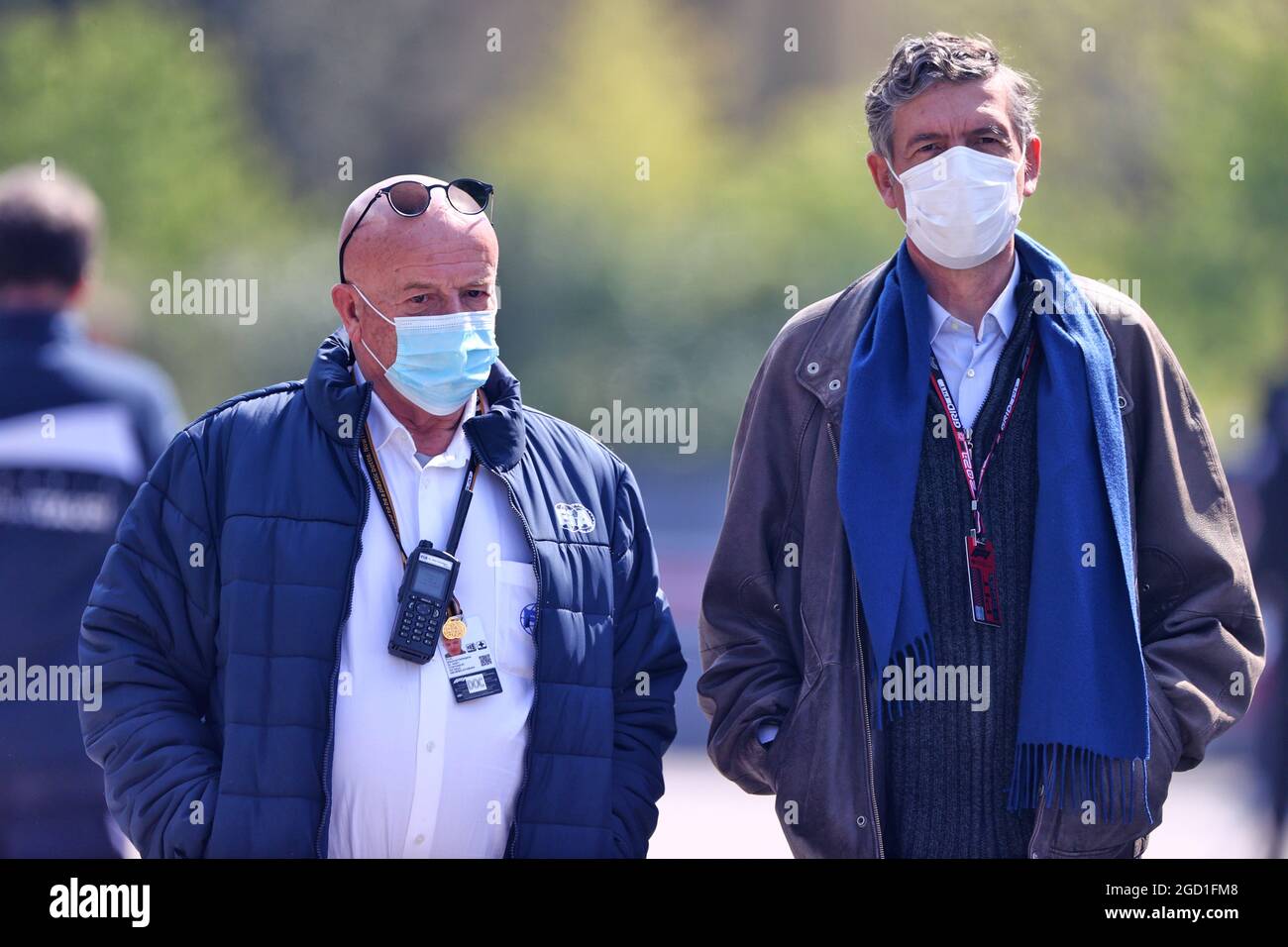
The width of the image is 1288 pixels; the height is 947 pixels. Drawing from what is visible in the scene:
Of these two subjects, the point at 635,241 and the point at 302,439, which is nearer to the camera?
the point at 302,439

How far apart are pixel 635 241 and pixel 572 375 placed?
5.92 feet

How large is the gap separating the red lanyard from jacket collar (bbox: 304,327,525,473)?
921 mm

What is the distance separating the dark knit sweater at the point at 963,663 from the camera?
3.46 m

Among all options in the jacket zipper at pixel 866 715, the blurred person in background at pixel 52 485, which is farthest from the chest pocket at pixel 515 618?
the blurred person in background at pixel 52 485

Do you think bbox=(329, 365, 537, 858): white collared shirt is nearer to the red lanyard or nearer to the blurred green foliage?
the red lanyard

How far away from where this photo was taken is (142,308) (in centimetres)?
1741

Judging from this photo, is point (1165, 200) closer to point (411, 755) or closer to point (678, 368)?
point (678, 368)

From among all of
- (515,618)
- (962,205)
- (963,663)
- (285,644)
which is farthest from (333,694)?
(962,205)

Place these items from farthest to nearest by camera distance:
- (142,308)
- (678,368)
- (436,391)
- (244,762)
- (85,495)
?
(142,308), (678,368), (85,495), (436,391), (244,762)

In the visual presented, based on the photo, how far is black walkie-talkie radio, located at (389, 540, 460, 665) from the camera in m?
3.36

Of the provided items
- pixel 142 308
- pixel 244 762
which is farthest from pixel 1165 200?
pixel 244 762

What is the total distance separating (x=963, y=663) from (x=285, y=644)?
4.60 ft

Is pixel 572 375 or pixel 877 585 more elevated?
pixel 572 375

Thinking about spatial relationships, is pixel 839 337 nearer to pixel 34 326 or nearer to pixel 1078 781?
pixel 1078 781
